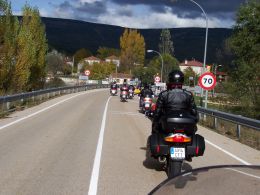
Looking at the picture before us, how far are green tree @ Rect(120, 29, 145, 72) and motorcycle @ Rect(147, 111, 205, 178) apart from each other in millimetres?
163021

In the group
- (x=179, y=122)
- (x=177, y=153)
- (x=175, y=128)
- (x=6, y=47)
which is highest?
(x=6, y=47)

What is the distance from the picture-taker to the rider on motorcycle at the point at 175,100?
29.7ft

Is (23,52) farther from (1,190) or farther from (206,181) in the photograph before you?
(206,181)

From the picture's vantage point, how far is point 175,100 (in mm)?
9047

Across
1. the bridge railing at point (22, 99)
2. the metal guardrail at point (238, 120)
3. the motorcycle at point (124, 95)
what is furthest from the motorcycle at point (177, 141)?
the motorcycle at point (124, 95)

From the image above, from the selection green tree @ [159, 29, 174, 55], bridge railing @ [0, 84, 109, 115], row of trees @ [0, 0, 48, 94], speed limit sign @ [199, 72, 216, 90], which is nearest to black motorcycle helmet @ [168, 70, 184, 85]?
bridge railing @ [0, 84, 109, 115]

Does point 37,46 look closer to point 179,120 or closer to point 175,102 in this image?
point 175,102

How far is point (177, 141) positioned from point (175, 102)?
27.5 inches

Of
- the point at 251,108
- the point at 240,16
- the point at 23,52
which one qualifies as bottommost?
the point at 251,108

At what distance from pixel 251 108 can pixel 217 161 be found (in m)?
27.1

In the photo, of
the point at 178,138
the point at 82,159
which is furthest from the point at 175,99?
the point at 82,159

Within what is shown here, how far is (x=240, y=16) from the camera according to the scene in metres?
62.2

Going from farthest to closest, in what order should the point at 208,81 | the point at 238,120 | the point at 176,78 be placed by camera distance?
the point at 208,81
the point at 238,120
the point at 176,78

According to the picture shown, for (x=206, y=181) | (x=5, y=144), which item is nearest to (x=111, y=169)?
(x=5, y=144)
